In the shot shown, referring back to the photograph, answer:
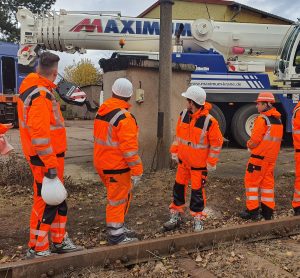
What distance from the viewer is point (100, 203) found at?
6.35 m

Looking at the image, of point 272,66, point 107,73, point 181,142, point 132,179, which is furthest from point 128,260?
point 272,66

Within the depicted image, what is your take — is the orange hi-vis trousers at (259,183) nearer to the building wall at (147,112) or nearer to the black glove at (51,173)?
the building wall at (147,112)

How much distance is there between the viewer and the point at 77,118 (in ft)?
84.3

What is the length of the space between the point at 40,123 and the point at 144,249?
1644 mm

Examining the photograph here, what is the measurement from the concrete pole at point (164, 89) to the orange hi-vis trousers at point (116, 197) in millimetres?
3558

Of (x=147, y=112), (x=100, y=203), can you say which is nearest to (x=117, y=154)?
(x=100, y=203)

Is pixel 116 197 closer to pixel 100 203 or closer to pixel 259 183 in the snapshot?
pixel 100 203

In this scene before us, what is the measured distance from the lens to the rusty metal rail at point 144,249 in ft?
12.5

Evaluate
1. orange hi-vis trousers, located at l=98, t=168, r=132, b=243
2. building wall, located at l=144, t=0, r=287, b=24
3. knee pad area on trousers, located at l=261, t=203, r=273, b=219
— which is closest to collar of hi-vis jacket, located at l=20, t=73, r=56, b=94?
orange hi-vis trousers, located at l=98, t=168, r=132, b=243

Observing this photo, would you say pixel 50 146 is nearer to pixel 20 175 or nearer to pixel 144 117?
pixel 20 175

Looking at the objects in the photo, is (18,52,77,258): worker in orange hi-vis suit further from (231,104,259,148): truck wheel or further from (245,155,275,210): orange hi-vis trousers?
(231,104,259,148): truck wheel

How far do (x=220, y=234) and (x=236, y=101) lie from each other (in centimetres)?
755

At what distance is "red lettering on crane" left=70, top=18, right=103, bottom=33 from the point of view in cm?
1157

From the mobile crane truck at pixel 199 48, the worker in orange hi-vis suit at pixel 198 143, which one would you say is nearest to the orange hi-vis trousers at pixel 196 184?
the worker in orange hi-vis suit at pixel 198 143
